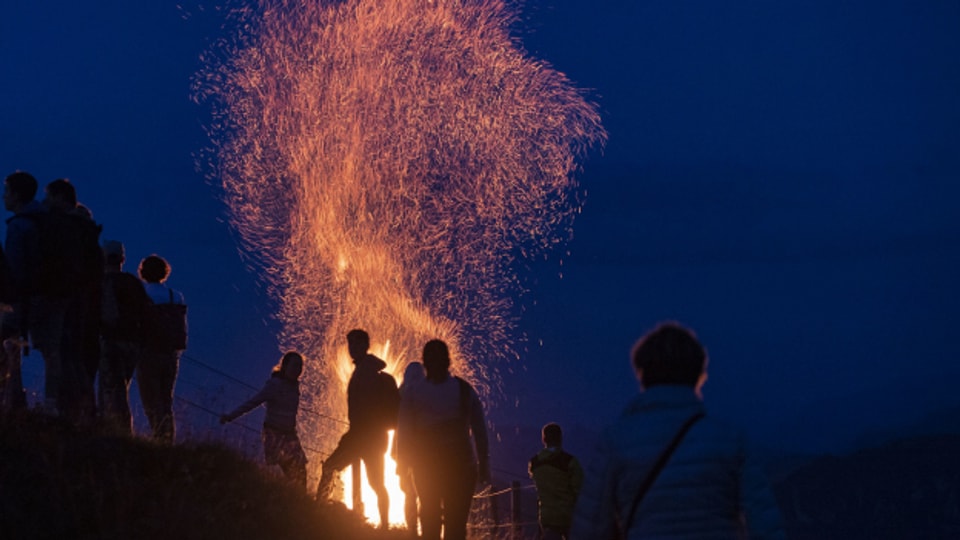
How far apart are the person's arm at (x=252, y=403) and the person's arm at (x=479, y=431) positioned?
9.85 feet

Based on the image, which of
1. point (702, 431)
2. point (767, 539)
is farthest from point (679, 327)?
point (767, 539)

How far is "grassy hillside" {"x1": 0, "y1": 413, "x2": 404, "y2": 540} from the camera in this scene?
759cm

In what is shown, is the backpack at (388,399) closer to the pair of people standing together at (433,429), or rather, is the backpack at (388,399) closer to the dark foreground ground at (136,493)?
the pair of people standing together at (433,429)

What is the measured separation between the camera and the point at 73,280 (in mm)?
9938

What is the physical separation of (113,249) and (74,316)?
Answer: 41.8 inches

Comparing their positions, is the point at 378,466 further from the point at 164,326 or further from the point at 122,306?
the point at 122,306

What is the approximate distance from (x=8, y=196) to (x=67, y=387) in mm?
1652

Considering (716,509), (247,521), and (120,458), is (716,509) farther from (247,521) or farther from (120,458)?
(120,458)

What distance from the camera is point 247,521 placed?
8750 millimetres

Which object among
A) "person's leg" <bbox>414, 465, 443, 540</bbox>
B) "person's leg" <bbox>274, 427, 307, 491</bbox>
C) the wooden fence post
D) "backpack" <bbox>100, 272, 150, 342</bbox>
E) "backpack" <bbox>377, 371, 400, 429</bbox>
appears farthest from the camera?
the wooden fence post

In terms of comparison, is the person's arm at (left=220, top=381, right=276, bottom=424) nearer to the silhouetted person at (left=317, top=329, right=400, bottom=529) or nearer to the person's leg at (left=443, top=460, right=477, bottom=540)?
the silhouetted person at (left=317, top=329, right=400, bottom=529)

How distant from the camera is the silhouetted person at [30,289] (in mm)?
9656

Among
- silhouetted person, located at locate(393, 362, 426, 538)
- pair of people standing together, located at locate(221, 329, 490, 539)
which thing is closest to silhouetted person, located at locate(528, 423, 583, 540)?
pair of people standing together, located at locate(221, 329, 490, 539)

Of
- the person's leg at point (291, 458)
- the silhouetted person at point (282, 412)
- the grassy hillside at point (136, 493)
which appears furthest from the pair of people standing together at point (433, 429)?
the silhouetted person at point (282, 412)
